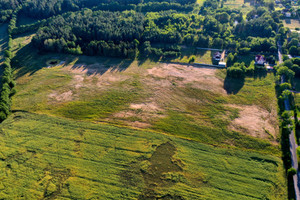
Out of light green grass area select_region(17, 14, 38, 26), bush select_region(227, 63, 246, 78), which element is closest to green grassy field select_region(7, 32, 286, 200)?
bush select_region(227, 63, 246, 78)

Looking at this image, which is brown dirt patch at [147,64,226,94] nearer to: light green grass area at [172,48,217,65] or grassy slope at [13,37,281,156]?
grassy slope at [13,37,281,156]

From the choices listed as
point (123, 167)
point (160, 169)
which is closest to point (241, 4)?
point (160, 169)

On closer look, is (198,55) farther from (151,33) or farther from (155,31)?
(151,33)

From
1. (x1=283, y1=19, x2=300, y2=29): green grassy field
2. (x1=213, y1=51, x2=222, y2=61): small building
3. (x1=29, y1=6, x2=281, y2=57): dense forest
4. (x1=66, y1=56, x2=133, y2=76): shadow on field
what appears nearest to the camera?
(x1=66, y1=56, x2=133, y2=76): shadow on field

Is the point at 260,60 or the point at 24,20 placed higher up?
the point at 24,20

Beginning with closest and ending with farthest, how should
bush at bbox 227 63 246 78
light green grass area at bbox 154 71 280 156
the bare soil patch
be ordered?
the bare soil patch
light green grass area at bbox 154 71 280 156
bush at bbox 227 63 246 78

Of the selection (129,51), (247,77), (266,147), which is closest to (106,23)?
(129,51)
